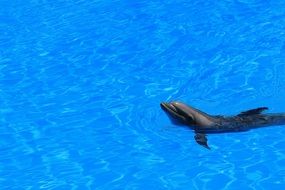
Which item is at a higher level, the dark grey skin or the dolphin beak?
the dolphin beak

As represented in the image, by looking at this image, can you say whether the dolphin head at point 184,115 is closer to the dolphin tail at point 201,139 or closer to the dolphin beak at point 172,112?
the dolphin beak at point 172,112

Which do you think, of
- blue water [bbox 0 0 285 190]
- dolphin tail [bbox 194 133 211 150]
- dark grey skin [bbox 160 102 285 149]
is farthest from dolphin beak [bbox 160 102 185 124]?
dolphin tail [bbox 194 133 211 150]

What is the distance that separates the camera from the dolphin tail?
6.12 meters

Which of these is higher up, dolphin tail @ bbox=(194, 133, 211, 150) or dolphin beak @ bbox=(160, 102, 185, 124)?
dolphin beak @ bbox=(160, 102, 185, 124)

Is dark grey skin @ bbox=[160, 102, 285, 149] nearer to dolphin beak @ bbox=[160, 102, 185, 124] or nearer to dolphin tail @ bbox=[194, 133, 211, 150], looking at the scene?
dolphin beak @ bbox=[160, 102, 185, 124]

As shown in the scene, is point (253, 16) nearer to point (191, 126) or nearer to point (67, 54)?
point (67, 54)

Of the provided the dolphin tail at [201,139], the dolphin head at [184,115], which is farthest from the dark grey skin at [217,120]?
the dolphin tail at [201,139]

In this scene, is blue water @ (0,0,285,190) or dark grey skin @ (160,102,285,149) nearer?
blue water @ (0,0,285,190)

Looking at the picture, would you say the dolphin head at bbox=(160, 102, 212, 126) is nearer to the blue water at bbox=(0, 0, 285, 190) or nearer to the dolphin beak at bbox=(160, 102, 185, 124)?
the dolphin beak at bbox=(160, 102, 185, 124)

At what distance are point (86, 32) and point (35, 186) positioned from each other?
4.85m

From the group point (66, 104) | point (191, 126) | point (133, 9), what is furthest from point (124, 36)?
point (191, 126)

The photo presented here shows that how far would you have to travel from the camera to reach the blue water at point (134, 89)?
6.07 m

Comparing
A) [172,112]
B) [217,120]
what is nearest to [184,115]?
[172,112]

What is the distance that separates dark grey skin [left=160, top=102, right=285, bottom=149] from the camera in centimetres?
651
